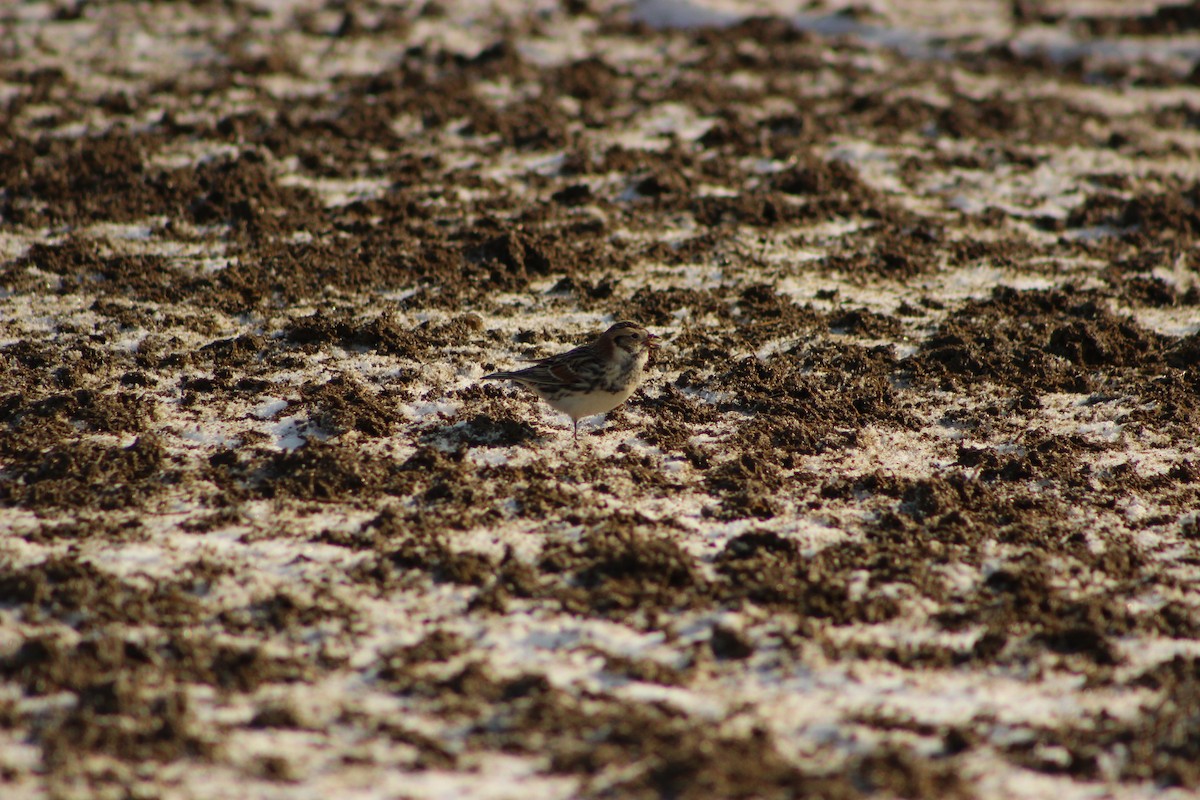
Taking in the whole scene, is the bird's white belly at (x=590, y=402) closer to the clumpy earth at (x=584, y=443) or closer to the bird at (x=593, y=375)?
the bird at (x=593, y=375)

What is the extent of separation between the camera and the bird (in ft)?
18.7

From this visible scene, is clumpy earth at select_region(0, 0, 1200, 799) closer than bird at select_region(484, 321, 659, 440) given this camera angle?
Yes

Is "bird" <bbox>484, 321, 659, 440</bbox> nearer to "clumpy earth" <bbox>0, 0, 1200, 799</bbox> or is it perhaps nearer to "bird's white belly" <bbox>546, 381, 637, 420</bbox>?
"bird's white belly" <bbox>546, 381, 637, 420</bbox>

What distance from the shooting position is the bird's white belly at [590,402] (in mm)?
5730

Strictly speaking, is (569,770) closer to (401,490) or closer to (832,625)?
(832,625)

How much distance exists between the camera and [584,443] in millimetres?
5887

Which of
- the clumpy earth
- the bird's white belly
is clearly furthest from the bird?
the clumpy earth

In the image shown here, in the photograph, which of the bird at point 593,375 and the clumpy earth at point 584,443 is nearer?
the clumpy earth at point 584,443

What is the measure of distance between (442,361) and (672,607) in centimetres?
269

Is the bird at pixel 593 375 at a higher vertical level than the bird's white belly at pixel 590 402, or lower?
higher

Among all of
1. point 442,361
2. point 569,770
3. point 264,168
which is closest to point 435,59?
point 264,168

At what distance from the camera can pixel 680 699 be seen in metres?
3.92

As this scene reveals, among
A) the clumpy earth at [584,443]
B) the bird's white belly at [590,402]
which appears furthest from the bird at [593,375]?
the clumpy earth at [584,443]

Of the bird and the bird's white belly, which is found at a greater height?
the bird
